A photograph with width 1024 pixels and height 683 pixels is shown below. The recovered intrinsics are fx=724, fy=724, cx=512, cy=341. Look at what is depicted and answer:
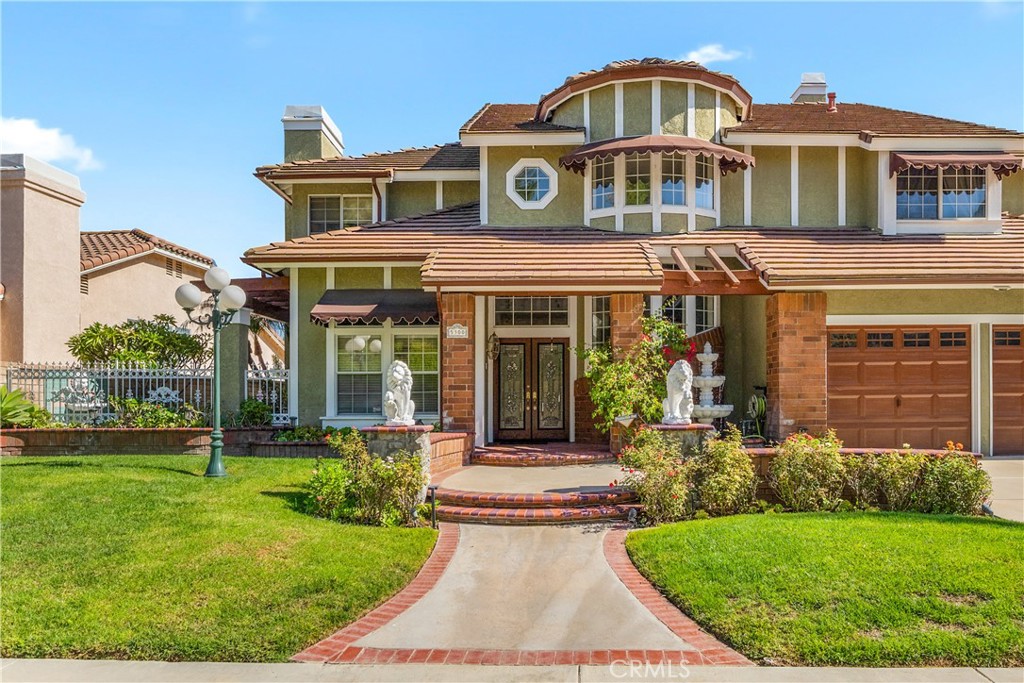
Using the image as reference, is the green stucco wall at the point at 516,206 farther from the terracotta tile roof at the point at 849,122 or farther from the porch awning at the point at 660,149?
the terracotta tile roof at the point at 849,122

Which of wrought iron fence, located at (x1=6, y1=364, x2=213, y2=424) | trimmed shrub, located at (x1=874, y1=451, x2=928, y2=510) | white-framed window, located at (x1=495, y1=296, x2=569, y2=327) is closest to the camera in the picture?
trimmed shrub, located at (x1=874, y1=451, x2=928, y2=510)

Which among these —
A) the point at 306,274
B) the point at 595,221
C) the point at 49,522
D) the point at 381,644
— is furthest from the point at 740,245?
the point at 49,522

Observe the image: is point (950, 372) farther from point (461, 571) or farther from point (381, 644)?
point (381, 644)

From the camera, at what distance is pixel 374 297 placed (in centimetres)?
1598

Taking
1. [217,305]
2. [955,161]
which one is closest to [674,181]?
[955,161]

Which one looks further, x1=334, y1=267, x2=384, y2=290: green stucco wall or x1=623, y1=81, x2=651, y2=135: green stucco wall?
x1=623, y1=81, x2=651, y2=135: green stucco wall

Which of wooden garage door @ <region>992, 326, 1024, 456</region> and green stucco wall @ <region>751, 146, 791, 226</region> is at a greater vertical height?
green stucco wall @ <region>751, 146, 791, 226</region>

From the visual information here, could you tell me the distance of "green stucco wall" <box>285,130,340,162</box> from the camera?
20688 mm

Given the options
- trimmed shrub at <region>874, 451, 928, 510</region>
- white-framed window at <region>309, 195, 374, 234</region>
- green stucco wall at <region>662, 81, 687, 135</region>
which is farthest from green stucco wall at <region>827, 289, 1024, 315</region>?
white-framed window at <region>309, 195, 374, 234</region>

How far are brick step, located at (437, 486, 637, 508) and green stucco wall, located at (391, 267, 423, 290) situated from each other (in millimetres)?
6767

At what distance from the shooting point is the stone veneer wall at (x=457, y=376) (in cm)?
1402

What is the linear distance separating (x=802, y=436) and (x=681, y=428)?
1.95 meters

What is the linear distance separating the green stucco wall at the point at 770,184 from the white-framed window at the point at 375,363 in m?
8.41

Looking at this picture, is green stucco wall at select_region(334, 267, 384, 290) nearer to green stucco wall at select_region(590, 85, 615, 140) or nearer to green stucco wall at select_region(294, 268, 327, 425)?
green stucco wall at select_region(294, 268, 327, 425)
